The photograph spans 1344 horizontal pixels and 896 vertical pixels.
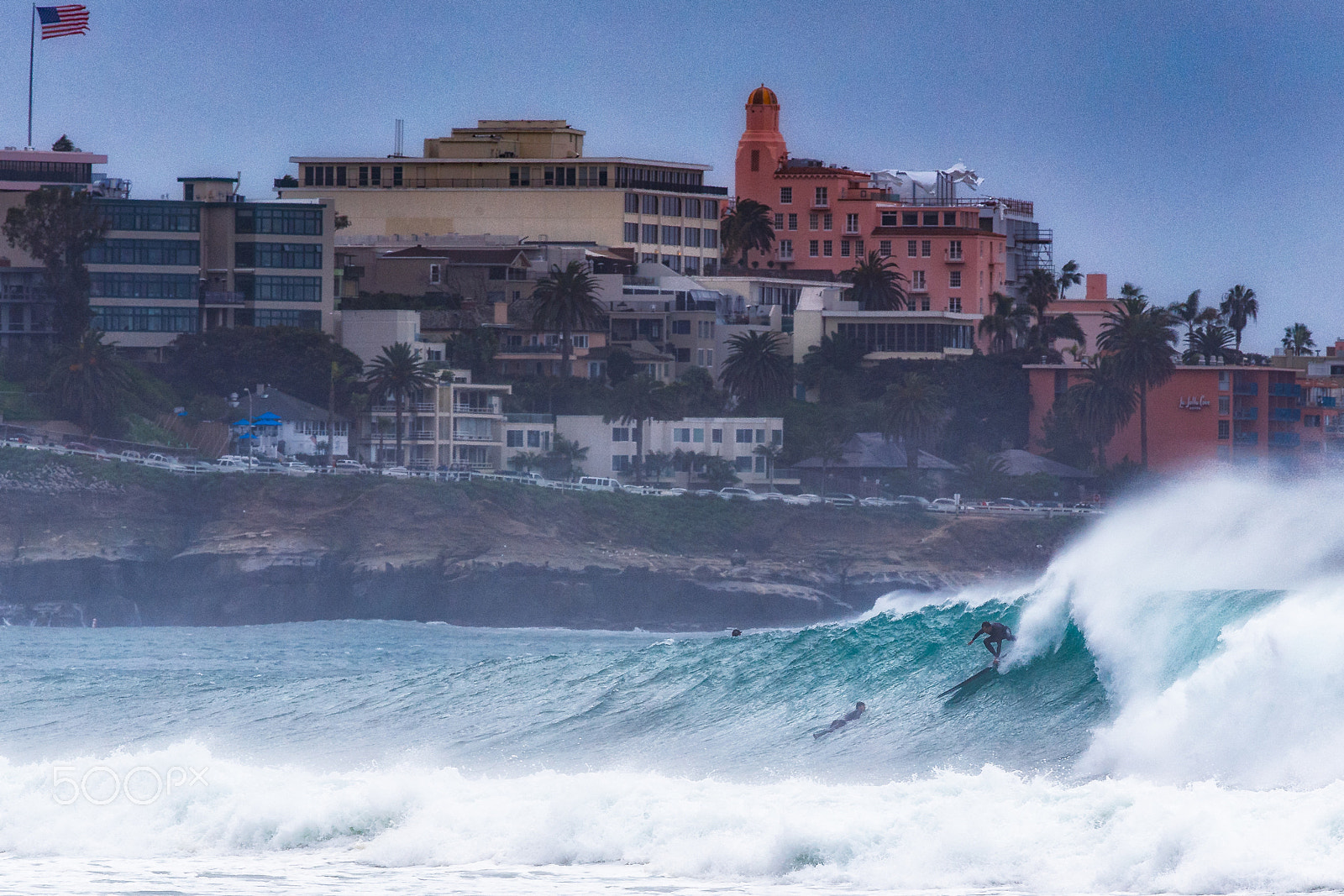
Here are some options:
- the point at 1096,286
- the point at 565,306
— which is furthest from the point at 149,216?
the point at 1096,286

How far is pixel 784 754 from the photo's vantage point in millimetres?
27391

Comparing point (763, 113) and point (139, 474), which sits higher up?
point (763, 113)

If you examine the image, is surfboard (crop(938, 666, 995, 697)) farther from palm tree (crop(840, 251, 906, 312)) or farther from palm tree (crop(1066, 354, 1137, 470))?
palm tree (crop(840, 251, 906, 312))

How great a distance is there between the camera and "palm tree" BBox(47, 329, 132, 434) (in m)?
94.9

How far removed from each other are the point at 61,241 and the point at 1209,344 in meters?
57.2

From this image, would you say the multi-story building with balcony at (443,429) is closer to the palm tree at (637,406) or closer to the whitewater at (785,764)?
the palm tree at (637,406)

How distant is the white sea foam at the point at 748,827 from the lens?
19.6 m

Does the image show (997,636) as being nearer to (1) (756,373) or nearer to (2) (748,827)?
(2) (748,827)

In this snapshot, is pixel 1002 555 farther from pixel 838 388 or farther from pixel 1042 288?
pixel 1042 288

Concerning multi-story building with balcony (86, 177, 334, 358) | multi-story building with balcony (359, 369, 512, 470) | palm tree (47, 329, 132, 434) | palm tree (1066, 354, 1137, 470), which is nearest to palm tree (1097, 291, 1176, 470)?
palm tree (1066, 354, 1137, 470)

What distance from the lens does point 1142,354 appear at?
10606 centimetres

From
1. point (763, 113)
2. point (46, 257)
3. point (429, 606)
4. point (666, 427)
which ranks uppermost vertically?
point (763, 113)

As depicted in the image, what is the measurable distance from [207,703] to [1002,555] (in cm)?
6685

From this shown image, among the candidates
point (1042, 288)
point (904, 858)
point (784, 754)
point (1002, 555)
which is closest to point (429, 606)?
point (1002, 555)
